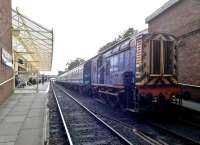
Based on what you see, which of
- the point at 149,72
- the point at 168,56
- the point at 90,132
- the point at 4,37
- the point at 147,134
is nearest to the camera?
the point at 147,134

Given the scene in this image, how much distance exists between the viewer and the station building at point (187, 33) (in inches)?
620

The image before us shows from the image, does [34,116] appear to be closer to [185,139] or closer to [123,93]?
[123,93]

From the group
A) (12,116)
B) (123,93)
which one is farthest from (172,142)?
(12,116)

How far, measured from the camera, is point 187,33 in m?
16.6

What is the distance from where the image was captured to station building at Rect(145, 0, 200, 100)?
1576cm

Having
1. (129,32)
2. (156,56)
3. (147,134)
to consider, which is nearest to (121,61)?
(156,56)

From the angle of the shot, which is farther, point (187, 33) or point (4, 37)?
point (4, 37)

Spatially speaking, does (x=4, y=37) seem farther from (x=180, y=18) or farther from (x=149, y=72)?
(x=180, y=18)

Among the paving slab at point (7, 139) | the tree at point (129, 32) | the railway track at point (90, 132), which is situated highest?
the tree at point (129, 32)

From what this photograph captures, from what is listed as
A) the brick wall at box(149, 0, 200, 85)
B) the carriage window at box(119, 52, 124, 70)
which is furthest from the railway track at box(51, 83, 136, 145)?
the brick wall at box(149, 0, 200, 85)

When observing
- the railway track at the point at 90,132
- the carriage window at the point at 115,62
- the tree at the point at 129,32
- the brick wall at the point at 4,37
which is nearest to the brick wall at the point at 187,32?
the carriage window at the point at 115,62

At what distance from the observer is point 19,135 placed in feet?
28.9

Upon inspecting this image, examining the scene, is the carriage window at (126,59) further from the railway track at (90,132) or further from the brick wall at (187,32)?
the brick wall at (187,32)

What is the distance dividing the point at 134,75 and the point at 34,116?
406 cm
